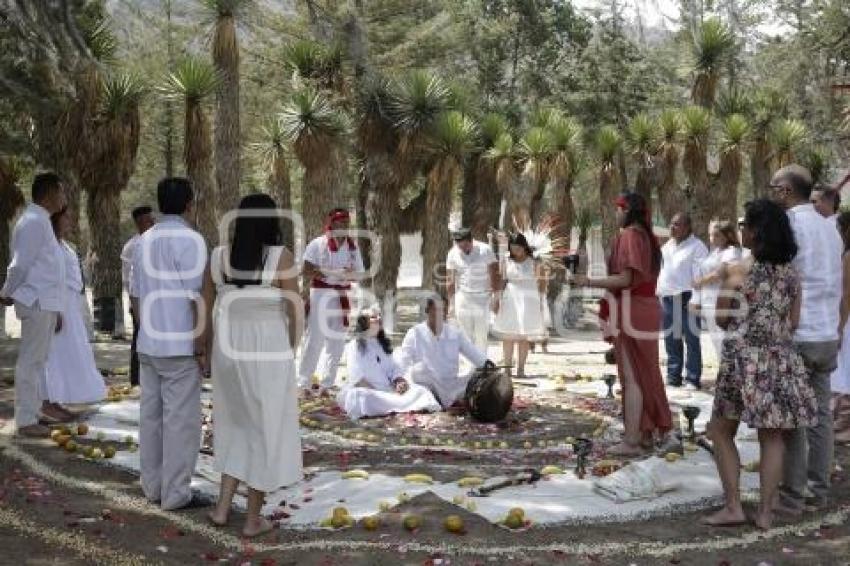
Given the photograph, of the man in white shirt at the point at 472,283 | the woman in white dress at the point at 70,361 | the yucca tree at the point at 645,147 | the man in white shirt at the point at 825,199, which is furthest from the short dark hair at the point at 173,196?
the yucca tree at the point at 645,147

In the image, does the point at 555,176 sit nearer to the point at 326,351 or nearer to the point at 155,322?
the point at 326,351

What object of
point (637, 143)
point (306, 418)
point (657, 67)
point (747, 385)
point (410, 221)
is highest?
point (657, 67)

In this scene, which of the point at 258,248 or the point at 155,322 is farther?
the point at 155,322

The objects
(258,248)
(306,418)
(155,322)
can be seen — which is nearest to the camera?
(258,248)

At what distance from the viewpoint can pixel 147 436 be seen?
6223mm

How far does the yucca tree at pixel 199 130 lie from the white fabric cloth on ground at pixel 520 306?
6.90 meters

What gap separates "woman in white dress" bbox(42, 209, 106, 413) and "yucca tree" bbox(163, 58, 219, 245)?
7.96m

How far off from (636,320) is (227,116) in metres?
12.1

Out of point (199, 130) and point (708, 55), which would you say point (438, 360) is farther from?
point (708, 55)

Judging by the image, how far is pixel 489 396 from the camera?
27.6ft

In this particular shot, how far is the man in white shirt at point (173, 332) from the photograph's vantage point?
19.6 feet

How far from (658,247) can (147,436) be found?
12.7 ft

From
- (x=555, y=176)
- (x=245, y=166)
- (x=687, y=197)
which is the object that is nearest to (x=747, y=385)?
(x=555, y=176)

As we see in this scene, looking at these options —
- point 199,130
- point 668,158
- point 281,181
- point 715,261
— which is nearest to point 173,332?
point 715,261
